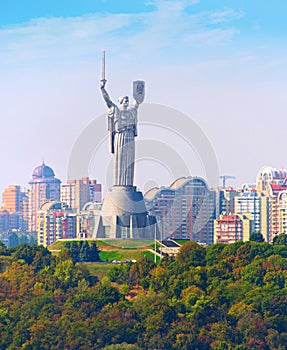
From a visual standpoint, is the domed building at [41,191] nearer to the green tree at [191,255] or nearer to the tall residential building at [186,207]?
the tall residential building at [186,207]

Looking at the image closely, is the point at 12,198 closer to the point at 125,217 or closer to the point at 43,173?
the point at 43,173

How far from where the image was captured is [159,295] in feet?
138

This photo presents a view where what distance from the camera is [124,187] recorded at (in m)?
48.6

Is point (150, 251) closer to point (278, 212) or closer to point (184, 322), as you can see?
point (184, 322)

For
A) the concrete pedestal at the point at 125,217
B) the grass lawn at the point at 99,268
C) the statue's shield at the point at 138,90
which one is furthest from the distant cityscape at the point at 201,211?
the grass lawn at the point at 99,268

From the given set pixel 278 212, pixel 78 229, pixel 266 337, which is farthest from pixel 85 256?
pixel 278 212

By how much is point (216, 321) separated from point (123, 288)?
357 cm

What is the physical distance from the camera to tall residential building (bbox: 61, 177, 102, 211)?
97688mm

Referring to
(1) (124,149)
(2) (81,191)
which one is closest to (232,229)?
(2) (81,191)

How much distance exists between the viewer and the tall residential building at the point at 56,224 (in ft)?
289

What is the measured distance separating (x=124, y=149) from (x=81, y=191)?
53023 millimetres

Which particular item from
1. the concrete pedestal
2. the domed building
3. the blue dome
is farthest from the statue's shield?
the blue dome

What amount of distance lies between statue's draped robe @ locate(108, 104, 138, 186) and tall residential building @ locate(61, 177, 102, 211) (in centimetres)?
4285

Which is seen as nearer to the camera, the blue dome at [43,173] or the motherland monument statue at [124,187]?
the motherland monument statue at [124,187]
